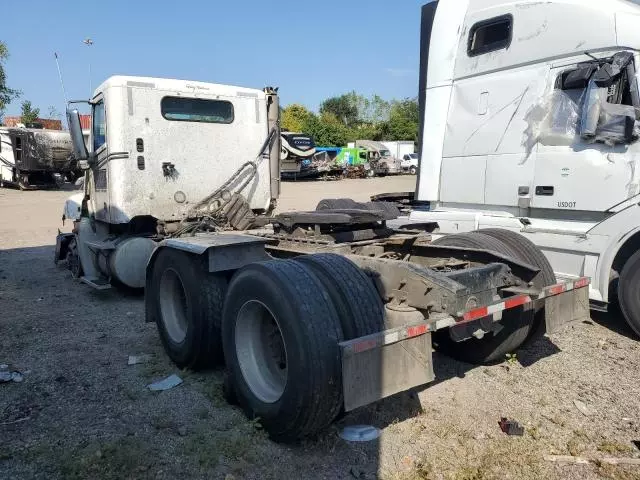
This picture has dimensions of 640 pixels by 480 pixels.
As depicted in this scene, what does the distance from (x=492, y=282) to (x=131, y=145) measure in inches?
180

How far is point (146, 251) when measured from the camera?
6688 millimetres

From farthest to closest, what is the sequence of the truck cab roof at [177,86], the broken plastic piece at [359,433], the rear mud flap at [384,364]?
the truck cab roof at [177,86] → the broken plastic piece at [359,433] → the rear mud flap at [384,364]

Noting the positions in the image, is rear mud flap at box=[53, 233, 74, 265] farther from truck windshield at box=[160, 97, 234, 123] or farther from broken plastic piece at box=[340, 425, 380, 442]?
broken plastic piece at box=[340, 425, 380, 442]

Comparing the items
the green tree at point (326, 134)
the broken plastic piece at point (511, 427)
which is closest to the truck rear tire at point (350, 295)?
the broken plastic piece at point (511, 427)

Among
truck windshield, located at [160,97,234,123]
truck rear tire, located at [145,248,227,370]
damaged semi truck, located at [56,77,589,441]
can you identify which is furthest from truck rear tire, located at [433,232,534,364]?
truck windshield, located at [160,97,234,123]

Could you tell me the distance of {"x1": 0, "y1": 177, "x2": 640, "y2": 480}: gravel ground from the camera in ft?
10.2

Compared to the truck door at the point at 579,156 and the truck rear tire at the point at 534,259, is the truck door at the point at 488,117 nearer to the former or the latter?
the truck door at the point at 579,156

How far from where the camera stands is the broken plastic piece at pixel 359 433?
3.41 metres

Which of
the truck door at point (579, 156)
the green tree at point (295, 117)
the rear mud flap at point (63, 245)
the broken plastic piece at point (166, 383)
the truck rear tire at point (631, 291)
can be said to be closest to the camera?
the broken plastic piece at point (166, 383)


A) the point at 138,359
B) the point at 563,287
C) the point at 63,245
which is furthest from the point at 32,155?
the point at 563,287

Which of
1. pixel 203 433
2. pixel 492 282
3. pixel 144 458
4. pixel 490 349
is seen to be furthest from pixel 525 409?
pixel 144 458

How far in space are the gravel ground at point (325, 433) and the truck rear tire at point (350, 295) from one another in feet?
2.61

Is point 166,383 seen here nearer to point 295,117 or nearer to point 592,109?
point 592,109

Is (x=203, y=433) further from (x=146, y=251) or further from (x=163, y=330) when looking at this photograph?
(x=146, y=251)
